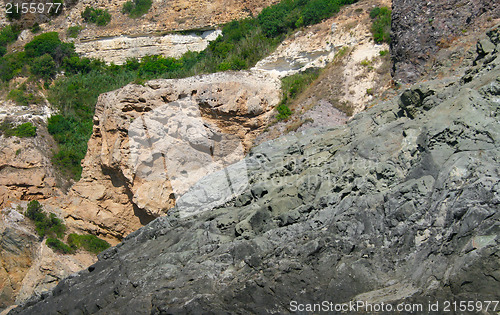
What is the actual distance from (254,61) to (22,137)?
28.5 feet

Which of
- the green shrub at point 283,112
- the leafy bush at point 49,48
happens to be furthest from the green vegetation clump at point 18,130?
the green shrub at point 283,112

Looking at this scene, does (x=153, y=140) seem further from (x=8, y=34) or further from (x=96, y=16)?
(x=8, y=34)

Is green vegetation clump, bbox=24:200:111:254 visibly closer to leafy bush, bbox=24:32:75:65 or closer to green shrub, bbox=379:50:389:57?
leafy bush, bbox=24:32:75:65

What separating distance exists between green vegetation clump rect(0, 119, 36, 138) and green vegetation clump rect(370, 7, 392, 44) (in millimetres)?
12381

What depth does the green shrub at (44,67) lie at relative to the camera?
2386 centimetres

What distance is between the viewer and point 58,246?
17188 mm

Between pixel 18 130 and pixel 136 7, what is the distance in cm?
1017

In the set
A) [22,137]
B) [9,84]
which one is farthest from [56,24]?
[22,137]

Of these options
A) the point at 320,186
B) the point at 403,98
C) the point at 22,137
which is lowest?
the point at 22,137

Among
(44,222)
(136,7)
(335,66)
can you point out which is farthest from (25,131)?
(335,66)

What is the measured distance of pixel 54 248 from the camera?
17.2 metres

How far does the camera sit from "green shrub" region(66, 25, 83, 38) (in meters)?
27.2

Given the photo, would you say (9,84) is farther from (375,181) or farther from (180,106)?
(375,181)

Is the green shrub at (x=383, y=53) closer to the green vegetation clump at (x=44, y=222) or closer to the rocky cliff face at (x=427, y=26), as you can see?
the rocky cliff face at (x=427, y=26)
